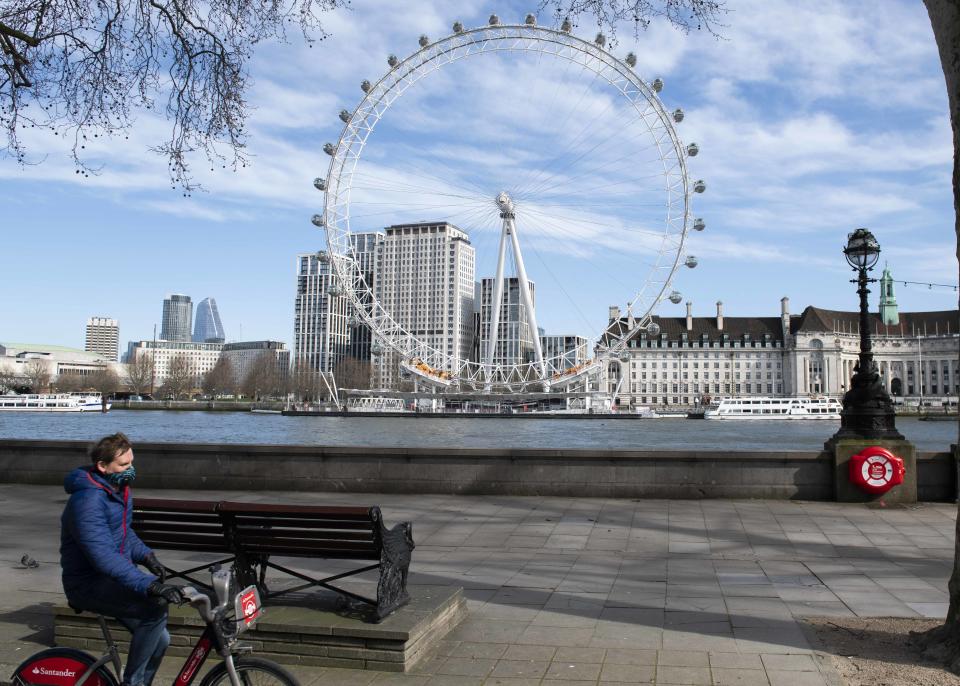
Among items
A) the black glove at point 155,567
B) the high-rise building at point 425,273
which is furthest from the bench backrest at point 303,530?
the high-rise building at point 425,273

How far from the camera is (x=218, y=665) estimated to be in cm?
433

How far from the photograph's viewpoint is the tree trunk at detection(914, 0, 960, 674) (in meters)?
5.49

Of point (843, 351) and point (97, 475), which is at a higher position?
point (843, 351)

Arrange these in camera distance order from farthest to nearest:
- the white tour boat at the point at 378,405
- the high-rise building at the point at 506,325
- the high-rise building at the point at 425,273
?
the white tour boat at the point at 378,405 < the high-rise building at the point at 506,325 < the high-rise building at the point at 425,273

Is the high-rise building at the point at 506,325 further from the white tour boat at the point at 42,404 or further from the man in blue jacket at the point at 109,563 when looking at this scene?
the man in blue jacket at the point at 109,563

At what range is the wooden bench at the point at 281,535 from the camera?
5.95 m

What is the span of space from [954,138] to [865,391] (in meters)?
9.06

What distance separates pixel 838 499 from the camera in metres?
13.3

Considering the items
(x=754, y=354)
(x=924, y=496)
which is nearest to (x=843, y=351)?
(x=754, y=354)

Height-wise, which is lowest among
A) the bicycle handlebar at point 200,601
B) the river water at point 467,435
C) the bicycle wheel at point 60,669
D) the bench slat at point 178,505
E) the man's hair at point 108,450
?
the river water at point 467,435

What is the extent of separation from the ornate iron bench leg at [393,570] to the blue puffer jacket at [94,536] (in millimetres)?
1801

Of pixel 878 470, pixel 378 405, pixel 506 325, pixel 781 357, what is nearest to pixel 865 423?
pixel 878 470

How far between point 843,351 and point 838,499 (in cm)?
17248

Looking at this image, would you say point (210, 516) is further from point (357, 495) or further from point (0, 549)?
point (357, 495)
